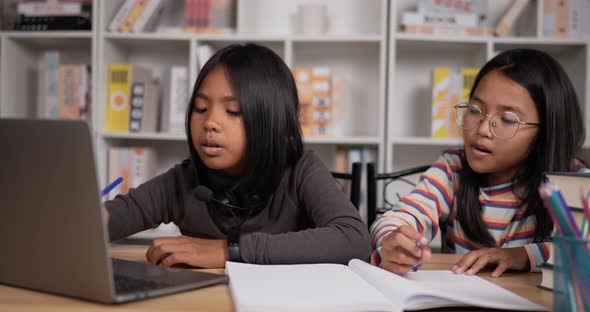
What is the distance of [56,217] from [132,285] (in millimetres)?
128

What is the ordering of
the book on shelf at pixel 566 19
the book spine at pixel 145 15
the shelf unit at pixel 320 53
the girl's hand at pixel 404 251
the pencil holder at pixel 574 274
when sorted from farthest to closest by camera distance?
1. the shelf unit at pixel 320 53
2. the book spine at pixel 145 15
3. the book on shelf at pixel 566 19
4. the girl's hand at pixel 404 251
5. the pencil holder at pixel 574 274

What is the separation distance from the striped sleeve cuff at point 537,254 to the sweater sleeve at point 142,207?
73 centimetres

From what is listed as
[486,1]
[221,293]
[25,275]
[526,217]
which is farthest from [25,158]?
[486,1]

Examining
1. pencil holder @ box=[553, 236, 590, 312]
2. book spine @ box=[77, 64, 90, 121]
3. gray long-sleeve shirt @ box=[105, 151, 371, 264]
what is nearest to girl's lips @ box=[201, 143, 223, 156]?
gray long-sleeve shirt @ box=[105, 151, 371, 264]

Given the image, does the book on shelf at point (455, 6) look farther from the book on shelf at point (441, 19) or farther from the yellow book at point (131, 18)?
the yellow book at point (131, 18)

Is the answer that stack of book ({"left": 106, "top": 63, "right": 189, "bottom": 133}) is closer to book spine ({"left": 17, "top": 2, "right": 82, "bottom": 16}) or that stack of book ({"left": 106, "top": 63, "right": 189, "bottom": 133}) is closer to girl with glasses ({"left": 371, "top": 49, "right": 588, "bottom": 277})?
book spine ({"left": 17, "top": 2, "right": 82, "bottom": 16})

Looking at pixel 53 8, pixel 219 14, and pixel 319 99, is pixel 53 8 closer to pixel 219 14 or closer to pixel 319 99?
pixel 219 14

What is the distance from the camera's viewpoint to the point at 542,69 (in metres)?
1.21

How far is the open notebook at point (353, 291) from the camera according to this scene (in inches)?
23.7

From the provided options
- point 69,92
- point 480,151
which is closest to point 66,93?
point 69,92

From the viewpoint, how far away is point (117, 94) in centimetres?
262

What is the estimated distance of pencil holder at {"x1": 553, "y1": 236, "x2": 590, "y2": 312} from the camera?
0.55 metres

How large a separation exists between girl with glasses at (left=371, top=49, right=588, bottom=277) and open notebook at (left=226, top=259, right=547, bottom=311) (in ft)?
1.14

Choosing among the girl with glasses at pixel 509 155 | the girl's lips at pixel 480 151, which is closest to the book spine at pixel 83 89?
the girl with glasses at pixel 509 155
